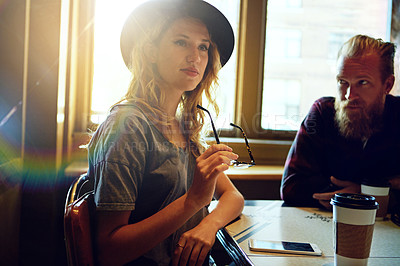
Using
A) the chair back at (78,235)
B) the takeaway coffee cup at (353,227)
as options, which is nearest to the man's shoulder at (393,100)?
the takeaway coffee cup at (353,227)

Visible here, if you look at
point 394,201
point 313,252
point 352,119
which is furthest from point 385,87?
point 313,252

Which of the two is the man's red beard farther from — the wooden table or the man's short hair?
the wooden table

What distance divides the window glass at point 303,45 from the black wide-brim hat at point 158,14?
1.40 m

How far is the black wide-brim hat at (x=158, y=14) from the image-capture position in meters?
1.23

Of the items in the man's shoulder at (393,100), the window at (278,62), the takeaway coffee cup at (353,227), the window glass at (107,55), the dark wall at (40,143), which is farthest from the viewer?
the window at (278,62)

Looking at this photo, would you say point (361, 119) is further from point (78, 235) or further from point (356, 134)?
point (78, 235)

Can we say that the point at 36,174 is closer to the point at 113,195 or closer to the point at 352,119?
the point at 113,195

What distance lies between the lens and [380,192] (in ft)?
4.20

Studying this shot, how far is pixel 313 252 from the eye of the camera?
94 centimetres

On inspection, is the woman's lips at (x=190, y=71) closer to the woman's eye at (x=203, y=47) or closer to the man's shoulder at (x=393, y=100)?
the woman's eye at (x=203, y=47)

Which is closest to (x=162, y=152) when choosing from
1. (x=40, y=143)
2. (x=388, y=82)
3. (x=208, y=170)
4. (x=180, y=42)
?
(x=208, y=170)

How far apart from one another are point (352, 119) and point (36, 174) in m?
1.64

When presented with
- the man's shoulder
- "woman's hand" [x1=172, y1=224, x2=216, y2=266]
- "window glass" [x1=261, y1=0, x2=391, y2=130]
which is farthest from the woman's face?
"window glass" [x1=261, y1=0, x2=391, y2=130]

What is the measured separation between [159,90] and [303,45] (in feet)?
5.91
